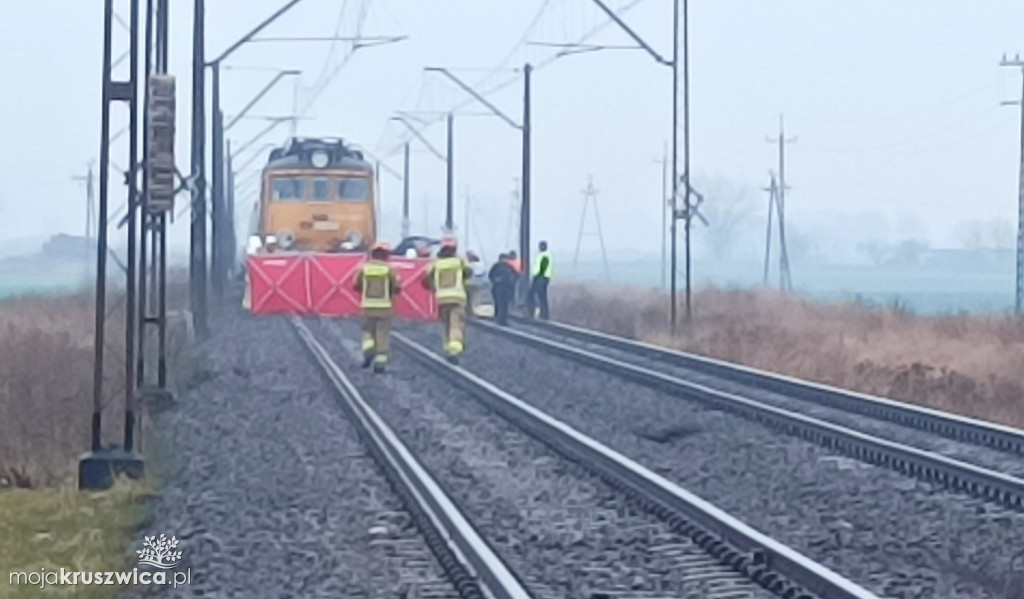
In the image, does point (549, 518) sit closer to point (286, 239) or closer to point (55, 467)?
point (55, 467)

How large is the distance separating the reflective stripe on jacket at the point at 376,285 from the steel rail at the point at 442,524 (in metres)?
5.19

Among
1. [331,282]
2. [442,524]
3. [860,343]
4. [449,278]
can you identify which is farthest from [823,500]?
[331,282]

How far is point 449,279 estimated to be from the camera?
28438mm

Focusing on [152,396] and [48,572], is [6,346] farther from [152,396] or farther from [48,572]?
[48,572]

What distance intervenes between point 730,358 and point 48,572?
24582mm

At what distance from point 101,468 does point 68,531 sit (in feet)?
8.10

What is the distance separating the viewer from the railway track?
456 inches

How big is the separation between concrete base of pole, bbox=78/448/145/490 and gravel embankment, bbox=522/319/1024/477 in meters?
7.22

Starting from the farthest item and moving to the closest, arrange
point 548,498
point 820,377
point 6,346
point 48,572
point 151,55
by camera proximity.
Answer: point 820,377, point 6,346, point 151,55, point 548,498, point 48,572

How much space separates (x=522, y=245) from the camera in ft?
192

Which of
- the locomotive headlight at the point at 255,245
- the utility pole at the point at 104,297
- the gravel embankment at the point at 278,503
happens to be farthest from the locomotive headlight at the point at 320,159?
the utility pole at the point at 104,297

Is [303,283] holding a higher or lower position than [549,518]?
higher

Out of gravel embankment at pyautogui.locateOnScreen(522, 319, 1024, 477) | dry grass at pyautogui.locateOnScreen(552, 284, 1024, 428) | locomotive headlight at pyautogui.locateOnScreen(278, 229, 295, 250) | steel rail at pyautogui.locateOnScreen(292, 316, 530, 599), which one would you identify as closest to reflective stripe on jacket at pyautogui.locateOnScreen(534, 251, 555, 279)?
dry grass at pyautogui.locateOnScreen(552, 284, 1024, 428)

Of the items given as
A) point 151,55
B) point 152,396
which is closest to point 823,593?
point 151,55
